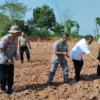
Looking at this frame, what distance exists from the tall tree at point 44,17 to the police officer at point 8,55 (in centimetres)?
4037

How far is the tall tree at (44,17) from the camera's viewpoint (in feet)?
158

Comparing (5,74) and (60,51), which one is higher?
(60,51)

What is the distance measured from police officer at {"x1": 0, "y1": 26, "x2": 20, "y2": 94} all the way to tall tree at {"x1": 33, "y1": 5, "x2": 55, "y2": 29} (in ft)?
132

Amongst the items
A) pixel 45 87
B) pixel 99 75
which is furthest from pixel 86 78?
pixel 45 87

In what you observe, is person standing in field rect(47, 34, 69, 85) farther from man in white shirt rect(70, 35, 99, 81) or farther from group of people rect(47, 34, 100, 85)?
man in white shirt rect(70, 35, 99, 81)

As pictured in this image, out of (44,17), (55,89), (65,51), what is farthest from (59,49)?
(44,17)

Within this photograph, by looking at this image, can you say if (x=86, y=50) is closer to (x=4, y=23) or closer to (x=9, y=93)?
(x=9, y=93)

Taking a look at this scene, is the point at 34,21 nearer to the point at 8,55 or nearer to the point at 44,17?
the point at 44,17

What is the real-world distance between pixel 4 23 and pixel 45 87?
139 feet

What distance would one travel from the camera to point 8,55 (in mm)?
7418

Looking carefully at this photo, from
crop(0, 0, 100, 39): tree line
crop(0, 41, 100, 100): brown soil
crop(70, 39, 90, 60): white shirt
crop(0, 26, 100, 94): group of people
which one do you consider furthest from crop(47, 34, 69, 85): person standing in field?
crop(0, 0, 100, 39): tree line

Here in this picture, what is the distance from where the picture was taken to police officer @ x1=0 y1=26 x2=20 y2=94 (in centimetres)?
723

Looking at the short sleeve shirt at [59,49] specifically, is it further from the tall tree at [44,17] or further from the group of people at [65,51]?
the tall tree at [44,17]

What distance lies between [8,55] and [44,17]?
136 feet
